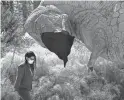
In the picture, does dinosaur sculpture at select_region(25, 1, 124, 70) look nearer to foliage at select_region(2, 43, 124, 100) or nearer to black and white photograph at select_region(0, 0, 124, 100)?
black and white photograph at select_region(0, 0, 124, 100)

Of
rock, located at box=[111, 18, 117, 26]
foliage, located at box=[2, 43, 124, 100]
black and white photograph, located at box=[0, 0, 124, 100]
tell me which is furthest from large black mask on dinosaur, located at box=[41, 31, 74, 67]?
foliage, located at box=[2, 43, 124, 100]

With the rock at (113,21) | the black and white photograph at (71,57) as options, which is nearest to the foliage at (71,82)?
the black and white photograph at (71,57)

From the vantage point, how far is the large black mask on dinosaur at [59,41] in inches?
78.3

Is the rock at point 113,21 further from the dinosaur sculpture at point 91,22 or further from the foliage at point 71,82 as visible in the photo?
the foliage at point 71,82

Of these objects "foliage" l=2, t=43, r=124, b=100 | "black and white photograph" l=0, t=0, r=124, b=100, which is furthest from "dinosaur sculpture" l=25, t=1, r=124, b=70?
"foliage" l=2, t=43, r=124, b=100

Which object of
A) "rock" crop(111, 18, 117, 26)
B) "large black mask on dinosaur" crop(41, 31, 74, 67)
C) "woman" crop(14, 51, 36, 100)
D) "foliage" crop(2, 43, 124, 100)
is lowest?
"foliage" crop(2, 43, 124, 100)

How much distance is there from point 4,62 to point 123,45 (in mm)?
1505

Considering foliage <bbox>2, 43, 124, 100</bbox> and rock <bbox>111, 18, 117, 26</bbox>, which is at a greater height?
rock <bbox>111, 18, 117, 26</bbox>

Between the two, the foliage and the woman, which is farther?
the foliage

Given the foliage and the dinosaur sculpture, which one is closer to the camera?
the dinosaur sculpture

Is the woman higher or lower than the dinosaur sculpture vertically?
lower

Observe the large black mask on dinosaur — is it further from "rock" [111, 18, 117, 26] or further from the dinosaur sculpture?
"rock" [111, 18, 117, 26]

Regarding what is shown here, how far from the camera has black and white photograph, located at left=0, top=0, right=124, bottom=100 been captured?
2.07 metres

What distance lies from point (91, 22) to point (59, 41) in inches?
13.2
